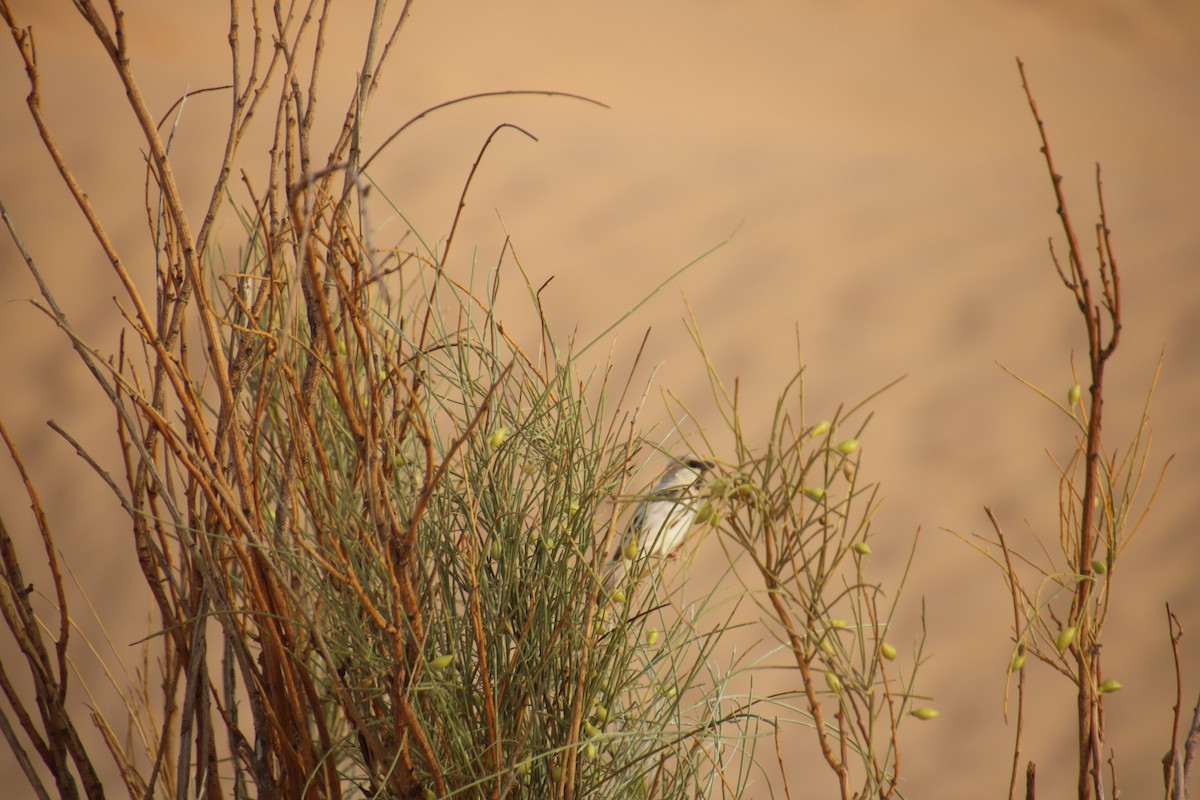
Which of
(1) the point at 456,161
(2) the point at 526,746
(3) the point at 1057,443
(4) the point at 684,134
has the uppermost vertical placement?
(4) the point at 684,134

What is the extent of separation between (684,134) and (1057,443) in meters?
1.04

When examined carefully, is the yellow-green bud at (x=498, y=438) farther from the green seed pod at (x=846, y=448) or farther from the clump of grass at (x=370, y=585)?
the green seed pod at (x=846, y=448)

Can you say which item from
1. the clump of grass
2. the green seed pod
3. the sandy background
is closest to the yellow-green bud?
the clump of grass

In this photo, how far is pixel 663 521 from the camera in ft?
1.36

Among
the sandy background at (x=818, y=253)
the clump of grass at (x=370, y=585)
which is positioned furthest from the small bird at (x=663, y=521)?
the sandy background at (x=818, y=253)

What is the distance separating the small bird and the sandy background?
4.27 feet

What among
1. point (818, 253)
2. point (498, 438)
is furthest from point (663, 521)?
point (818, 253)

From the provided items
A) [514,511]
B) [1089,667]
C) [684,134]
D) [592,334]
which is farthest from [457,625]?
[684,134]

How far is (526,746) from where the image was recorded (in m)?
0.37

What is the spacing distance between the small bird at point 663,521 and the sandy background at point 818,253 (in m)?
1.30

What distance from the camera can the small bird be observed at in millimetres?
365

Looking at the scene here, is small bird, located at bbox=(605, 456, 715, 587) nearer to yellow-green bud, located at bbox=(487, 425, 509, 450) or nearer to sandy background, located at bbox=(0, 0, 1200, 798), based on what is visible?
yellow-green bud, located at bbox=(487, 425, 509, 450)

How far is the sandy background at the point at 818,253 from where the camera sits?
1700mm

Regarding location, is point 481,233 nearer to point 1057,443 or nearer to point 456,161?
point 456,161
